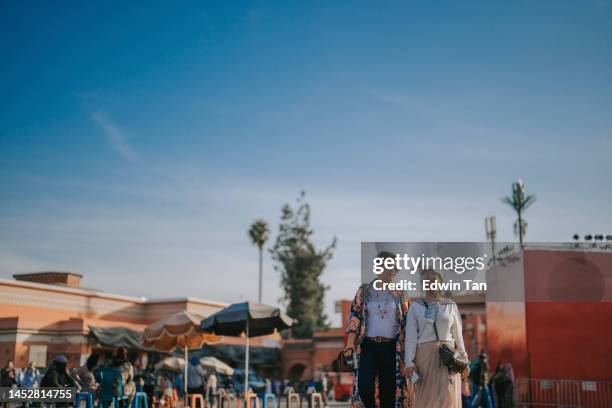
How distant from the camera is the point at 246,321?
48.3ft

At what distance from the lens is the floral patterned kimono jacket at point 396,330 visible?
263 inches

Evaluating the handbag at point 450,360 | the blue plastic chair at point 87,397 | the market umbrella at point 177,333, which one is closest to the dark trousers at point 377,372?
the handbag at point 450,360

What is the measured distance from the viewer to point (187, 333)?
1659 cm

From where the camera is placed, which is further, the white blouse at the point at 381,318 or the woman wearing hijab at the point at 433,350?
the white blouse at the point at 381,318

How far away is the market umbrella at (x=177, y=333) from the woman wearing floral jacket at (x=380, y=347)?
10.1 metres

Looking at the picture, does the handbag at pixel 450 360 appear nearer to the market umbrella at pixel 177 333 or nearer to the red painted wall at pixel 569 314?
the market umbrella at pixel 177 333

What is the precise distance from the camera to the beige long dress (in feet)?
21.1

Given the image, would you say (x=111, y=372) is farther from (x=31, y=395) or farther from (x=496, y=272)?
(x=496, y=272)

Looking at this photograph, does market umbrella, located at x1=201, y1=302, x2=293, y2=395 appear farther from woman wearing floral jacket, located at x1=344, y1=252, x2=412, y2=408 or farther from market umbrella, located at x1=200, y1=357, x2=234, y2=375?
market umbrella, located at x1=200, y1=357, x2=234, y2=375

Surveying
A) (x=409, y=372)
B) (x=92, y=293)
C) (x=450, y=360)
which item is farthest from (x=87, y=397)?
(x=92, y=293)

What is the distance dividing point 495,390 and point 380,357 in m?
14.5

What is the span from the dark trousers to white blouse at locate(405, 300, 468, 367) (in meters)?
0.24

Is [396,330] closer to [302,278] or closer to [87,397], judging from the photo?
[87,397]

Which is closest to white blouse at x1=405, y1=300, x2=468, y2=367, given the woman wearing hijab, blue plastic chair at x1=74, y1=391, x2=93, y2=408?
the woman wearing hijab
